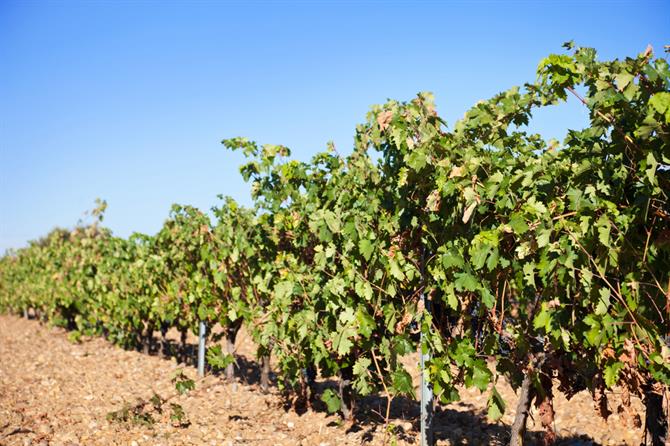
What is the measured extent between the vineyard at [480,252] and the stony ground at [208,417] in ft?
1.38

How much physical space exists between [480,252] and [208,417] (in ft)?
14.2

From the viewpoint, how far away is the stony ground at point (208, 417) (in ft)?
18.3

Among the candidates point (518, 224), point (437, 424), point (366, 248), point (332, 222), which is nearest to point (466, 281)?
point (518, 224)

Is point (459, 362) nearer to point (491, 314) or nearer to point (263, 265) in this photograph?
point (491, 314)

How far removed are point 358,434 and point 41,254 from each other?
1506 centimetres

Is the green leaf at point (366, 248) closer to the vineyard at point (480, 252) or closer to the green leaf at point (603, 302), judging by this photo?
the vineyard at point (480, 252)

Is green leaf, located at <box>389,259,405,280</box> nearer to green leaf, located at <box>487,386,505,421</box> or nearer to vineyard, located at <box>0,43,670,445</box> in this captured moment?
vineyard, located at <box>0,43,670,445</box>

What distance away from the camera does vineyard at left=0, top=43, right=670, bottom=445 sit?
304 cm

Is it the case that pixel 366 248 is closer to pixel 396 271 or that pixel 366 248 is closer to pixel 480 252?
pixel 396 271

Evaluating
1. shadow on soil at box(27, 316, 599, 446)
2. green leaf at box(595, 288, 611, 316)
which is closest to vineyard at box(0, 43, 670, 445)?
green leaf at box(595, 288, 611, 316)

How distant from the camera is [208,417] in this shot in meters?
6.48

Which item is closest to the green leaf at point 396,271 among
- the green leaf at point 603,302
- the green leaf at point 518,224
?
the green leaf at point 518,224

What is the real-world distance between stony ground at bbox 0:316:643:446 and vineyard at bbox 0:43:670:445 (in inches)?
16.5

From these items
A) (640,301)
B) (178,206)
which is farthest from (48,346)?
(640,301)
